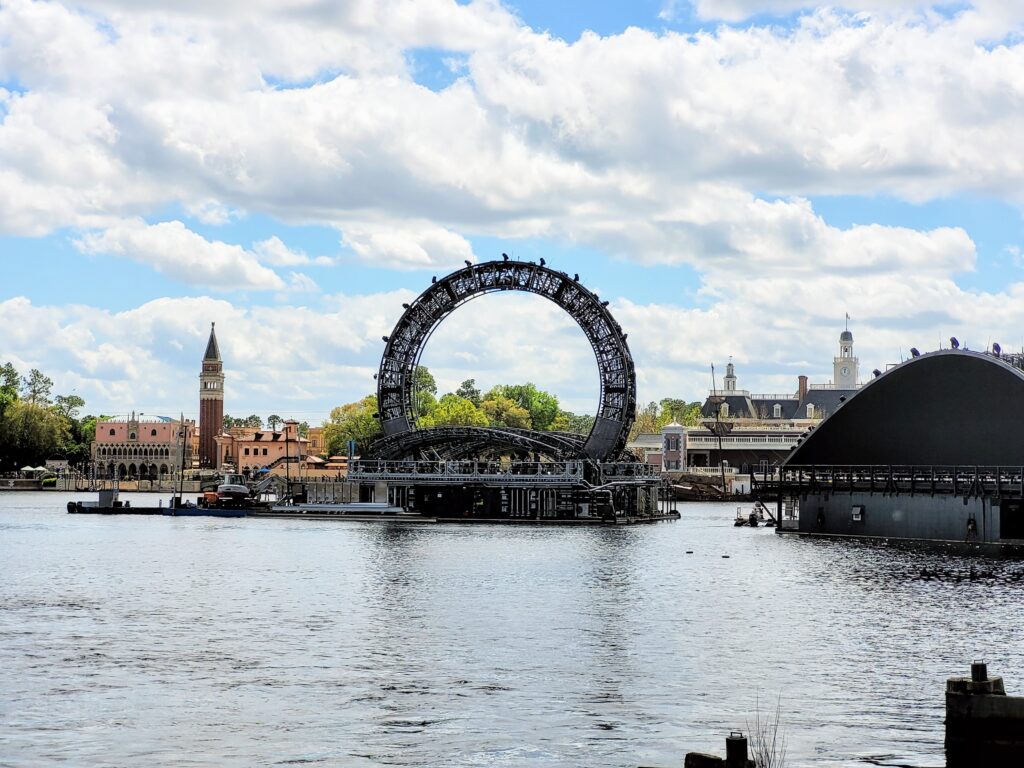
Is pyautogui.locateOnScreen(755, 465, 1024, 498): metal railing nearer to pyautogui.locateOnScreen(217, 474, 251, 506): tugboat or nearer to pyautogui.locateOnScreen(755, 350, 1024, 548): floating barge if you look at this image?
pyautogui.locateOnScreen(755, 350, 1024, 548): floating barge

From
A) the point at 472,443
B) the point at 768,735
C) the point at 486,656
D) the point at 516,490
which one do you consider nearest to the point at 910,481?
the point at 516,490

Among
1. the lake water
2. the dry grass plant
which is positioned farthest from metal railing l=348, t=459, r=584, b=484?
the dry grass plant

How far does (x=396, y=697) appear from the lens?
37938mm

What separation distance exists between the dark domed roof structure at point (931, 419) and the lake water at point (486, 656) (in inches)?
551

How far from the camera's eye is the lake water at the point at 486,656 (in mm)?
32469

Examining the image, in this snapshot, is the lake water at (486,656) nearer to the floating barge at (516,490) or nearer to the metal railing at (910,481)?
the metal railing at (910,481)

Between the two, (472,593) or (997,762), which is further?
(472,593)

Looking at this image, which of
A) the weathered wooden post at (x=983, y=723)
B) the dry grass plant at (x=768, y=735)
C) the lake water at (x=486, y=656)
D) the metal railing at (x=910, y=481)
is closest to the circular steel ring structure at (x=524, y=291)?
the metal railing at (x=910, y=481)

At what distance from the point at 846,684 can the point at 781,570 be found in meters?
39.4

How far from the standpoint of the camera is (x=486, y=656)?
45.1m

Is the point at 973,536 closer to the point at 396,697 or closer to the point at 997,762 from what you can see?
the point at 396,697

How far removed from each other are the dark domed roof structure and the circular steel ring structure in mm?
25026

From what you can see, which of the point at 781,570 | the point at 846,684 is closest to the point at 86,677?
the point at 846,684

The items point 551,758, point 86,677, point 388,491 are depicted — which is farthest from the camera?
point 388,491
